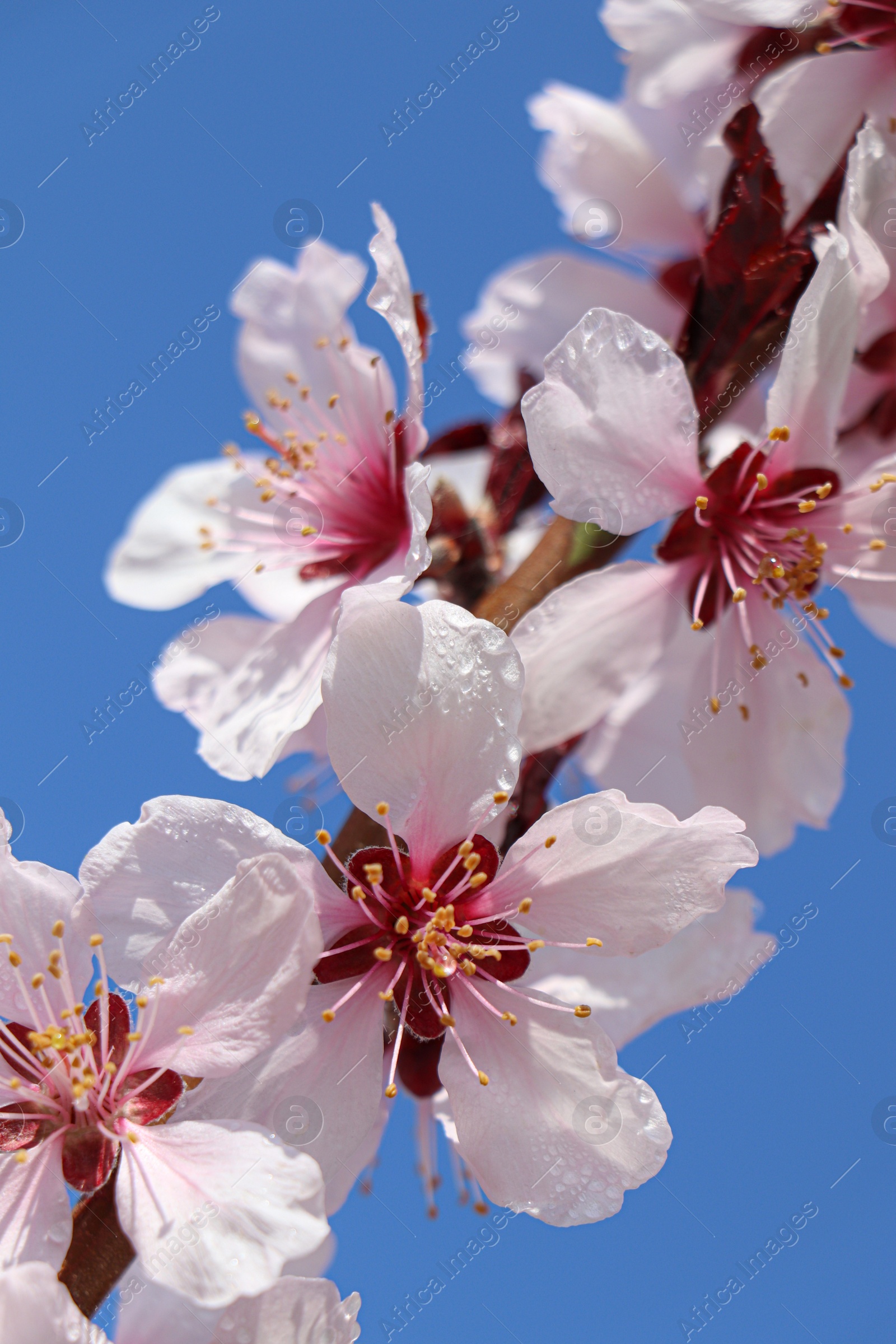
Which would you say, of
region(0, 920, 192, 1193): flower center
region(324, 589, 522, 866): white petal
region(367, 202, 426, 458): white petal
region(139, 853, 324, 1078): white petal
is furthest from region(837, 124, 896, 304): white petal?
region(0, 920, 192, 1193): flower center

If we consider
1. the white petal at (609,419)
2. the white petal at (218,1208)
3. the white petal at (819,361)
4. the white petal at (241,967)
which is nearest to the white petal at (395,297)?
the white petal at (609,419)

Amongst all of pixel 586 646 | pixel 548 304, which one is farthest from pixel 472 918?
pixel 548 304

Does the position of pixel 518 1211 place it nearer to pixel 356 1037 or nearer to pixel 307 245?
pixel 356 1037

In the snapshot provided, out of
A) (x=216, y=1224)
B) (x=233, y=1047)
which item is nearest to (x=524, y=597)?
(x=233, y=1047)

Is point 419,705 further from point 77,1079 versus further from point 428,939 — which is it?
point 77,1079

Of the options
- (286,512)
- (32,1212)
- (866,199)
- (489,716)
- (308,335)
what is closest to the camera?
(32,1212)

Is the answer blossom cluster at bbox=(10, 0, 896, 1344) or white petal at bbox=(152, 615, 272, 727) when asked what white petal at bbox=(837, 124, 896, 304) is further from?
white petal at bbox=(152, 615, 272, 727)
